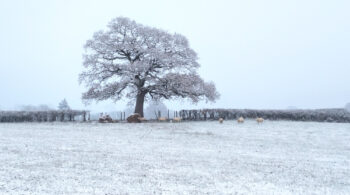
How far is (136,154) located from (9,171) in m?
4.12

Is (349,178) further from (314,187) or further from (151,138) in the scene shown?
(151,138)

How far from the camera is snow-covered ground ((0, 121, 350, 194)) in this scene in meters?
6.55

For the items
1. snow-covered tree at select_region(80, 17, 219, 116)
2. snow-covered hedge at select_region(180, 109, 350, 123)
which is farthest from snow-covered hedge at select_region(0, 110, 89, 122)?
snow-covered hedge at select_region(180, 109, 350, 123)

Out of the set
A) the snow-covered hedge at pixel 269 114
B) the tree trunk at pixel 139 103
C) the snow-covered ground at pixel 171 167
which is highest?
the tree trunk at pixel 139 103

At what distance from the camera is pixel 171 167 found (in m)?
8.41

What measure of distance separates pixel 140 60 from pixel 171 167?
771 inches

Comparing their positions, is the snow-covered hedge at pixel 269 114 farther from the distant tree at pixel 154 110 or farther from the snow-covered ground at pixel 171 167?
the snow-covered ground at pixel 171 167

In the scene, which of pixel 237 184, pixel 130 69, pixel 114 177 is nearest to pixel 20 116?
pixel 130 69

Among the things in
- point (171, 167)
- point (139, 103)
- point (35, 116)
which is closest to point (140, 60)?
point (139, 103)

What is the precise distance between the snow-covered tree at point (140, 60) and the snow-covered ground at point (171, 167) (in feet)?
43.3

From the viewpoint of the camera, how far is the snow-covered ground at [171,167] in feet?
21.5

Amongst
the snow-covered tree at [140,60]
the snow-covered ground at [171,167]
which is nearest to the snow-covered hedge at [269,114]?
the snow-covered tree at [140,60]

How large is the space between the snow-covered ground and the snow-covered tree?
13187 mm

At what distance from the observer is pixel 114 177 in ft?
23.7
